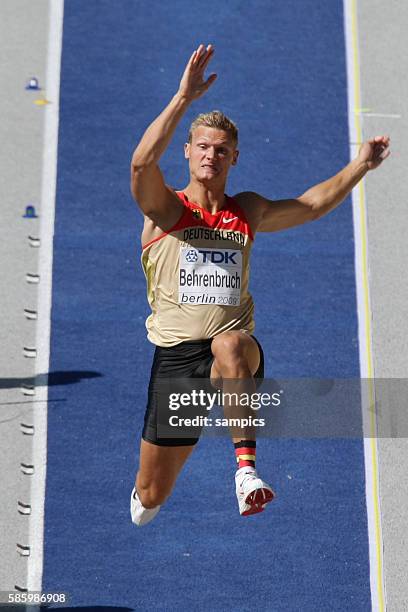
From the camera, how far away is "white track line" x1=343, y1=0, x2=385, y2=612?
47.2 ft

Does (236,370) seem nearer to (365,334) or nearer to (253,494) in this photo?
(253,494)

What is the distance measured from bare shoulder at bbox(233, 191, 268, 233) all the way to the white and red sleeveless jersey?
0.17 feet

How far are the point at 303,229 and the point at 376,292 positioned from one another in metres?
1.13

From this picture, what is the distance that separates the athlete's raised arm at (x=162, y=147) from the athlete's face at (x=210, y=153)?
0.81ft

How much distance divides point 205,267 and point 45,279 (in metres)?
6.70

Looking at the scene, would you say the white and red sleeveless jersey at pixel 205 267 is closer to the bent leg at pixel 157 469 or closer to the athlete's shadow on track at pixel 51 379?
the bent leg at pixel 157 469

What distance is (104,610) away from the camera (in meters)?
13.7

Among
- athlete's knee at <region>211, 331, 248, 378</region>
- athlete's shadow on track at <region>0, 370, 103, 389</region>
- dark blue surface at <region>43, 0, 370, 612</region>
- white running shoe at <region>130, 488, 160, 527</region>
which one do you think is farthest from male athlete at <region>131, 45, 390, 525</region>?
athlete's shadow on track at <region>0, 370, 103, 389</region>

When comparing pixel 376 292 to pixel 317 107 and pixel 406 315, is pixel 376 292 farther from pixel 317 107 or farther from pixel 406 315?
pixel 317 107

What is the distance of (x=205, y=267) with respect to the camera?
9.99 metres

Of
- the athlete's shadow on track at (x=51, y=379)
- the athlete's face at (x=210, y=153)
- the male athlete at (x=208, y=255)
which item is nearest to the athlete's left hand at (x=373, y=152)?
the male athlete at (x=208, y=255)

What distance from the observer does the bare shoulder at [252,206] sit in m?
10.2

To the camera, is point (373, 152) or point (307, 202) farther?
point (307, 202)

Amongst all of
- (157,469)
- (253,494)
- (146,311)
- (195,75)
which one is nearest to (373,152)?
(195,75)
